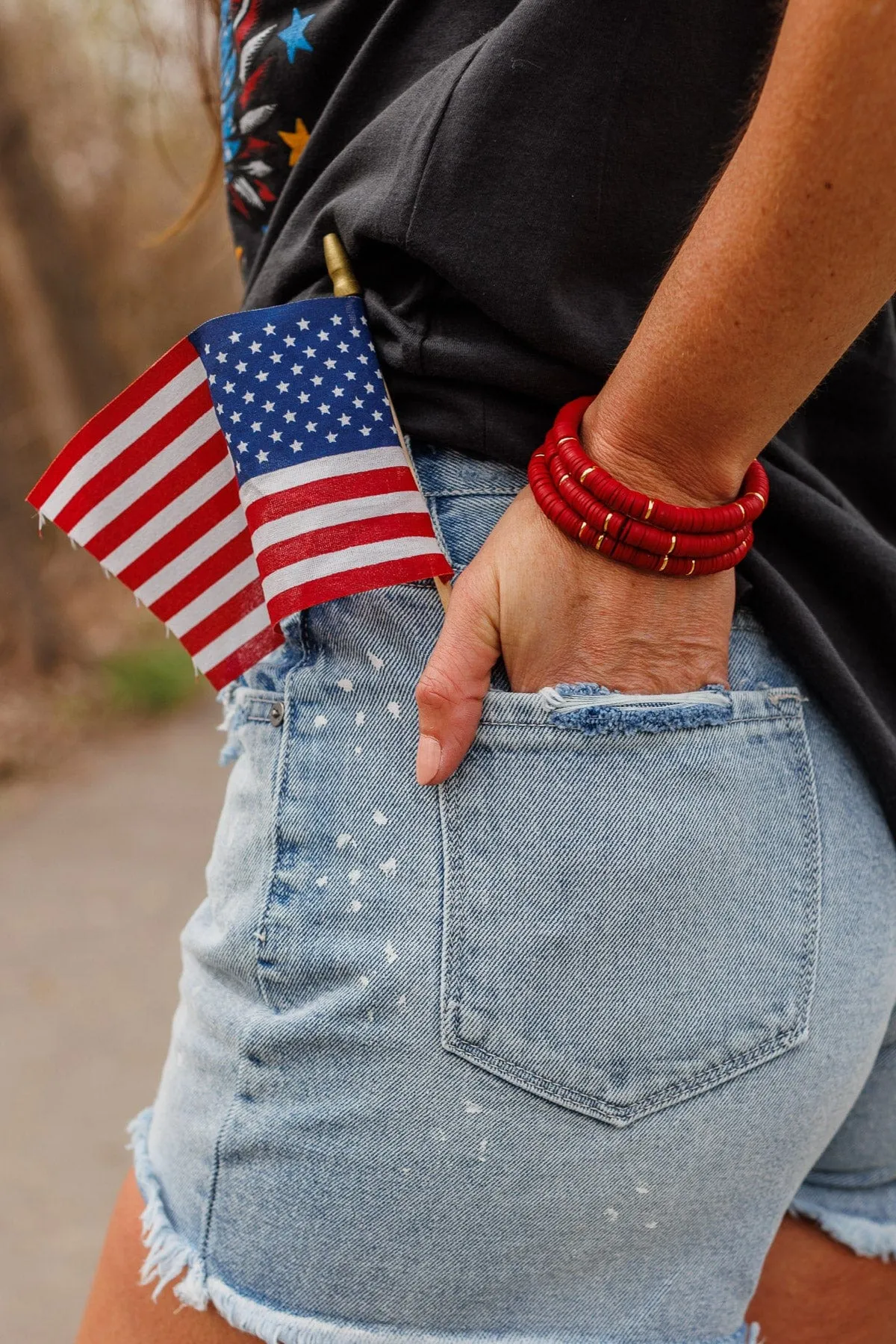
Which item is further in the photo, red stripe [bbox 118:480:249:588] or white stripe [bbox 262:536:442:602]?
red stripe [bbox 118:480:249:588]

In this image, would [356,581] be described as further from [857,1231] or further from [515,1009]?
[857,1231]

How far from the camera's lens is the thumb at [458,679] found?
0.80 metres

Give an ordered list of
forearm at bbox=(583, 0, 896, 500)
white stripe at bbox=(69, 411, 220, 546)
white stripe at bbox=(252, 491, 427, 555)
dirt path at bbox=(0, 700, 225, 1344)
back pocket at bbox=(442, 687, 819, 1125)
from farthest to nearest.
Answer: dirt path at bbox=(0, 700, 225, 1344) → white stripe at bbox=(69, 411, 220, 546) → white stripe at bbox=(252, 491, 427, 555) → back pocket at bbox=(442, 687, 819, 1125) → forearm at bbox=(583, 0, 896, 500)

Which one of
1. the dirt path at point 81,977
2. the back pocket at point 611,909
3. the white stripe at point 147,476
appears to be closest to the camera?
the back pocket at point 611,909

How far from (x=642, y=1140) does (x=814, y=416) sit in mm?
699

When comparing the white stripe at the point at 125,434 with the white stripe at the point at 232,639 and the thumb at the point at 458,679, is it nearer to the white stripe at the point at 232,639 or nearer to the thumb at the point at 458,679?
the white stripe at the point at 232,639

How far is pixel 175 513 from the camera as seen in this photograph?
1035 mm

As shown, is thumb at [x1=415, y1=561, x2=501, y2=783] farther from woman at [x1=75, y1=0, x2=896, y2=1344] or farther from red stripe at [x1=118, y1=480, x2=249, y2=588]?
red stripe at [x1=118, y1=480, x2=249, y2=588]

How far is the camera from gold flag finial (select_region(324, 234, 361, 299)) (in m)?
0.91

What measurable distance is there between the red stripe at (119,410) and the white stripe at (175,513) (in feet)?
0.30

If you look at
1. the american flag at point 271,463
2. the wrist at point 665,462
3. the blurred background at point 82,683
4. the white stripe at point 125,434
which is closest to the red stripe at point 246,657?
the american flag at point 271,463

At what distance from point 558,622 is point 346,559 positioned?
7.1 inches

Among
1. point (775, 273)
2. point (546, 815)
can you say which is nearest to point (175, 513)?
point (546, 815)

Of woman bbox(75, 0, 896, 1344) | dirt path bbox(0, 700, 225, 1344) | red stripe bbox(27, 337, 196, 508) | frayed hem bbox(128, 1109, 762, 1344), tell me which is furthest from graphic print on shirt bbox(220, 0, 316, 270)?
dirt path bbox(0, 700, 225, 1344)
